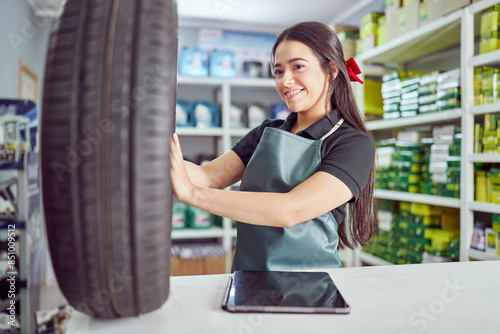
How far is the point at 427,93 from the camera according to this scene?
264 cm

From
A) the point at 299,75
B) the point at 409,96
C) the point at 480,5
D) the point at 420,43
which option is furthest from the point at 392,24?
the point at 299,75

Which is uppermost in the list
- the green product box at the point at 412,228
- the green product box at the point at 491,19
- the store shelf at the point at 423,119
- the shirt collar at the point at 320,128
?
the green product box at the point at 491,19

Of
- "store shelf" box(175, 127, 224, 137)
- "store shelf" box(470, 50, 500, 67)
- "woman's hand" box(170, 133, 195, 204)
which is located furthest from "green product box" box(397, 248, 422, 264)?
"woman's hand" box(170, 133, 195, 204)

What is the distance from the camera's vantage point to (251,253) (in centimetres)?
113

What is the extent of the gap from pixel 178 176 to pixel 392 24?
2.69 meters

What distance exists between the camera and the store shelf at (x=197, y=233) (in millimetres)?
3820

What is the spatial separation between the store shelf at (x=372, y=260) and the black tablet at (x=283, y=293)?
2.58 meters

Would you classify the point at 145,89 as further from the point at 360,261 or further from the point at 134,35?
the point at 360,261

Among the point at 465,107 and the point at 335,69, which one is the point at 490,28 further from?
the point at 335,69

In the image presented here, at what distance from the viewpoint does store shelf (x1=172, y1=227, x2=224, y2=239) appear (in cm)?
382

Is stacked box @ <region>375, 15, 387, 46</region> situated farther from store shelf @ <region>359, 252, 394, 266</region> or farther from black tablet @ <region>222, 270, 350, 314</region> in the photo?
black tablet @ <region>222, 270, 350, 314</region>

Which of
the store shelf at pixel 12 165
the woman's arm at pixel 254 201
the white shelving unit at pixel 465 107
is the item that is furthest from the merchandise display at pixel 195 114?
the woman's arm at pixel 254 201

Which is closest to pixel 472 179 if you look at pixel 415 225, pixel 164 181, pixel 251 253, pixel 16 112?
pixel 415 225

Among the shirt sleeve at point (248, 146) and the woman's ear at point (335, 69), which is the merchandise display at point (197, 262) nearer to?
the shirt sleeve at point (248, 146)
